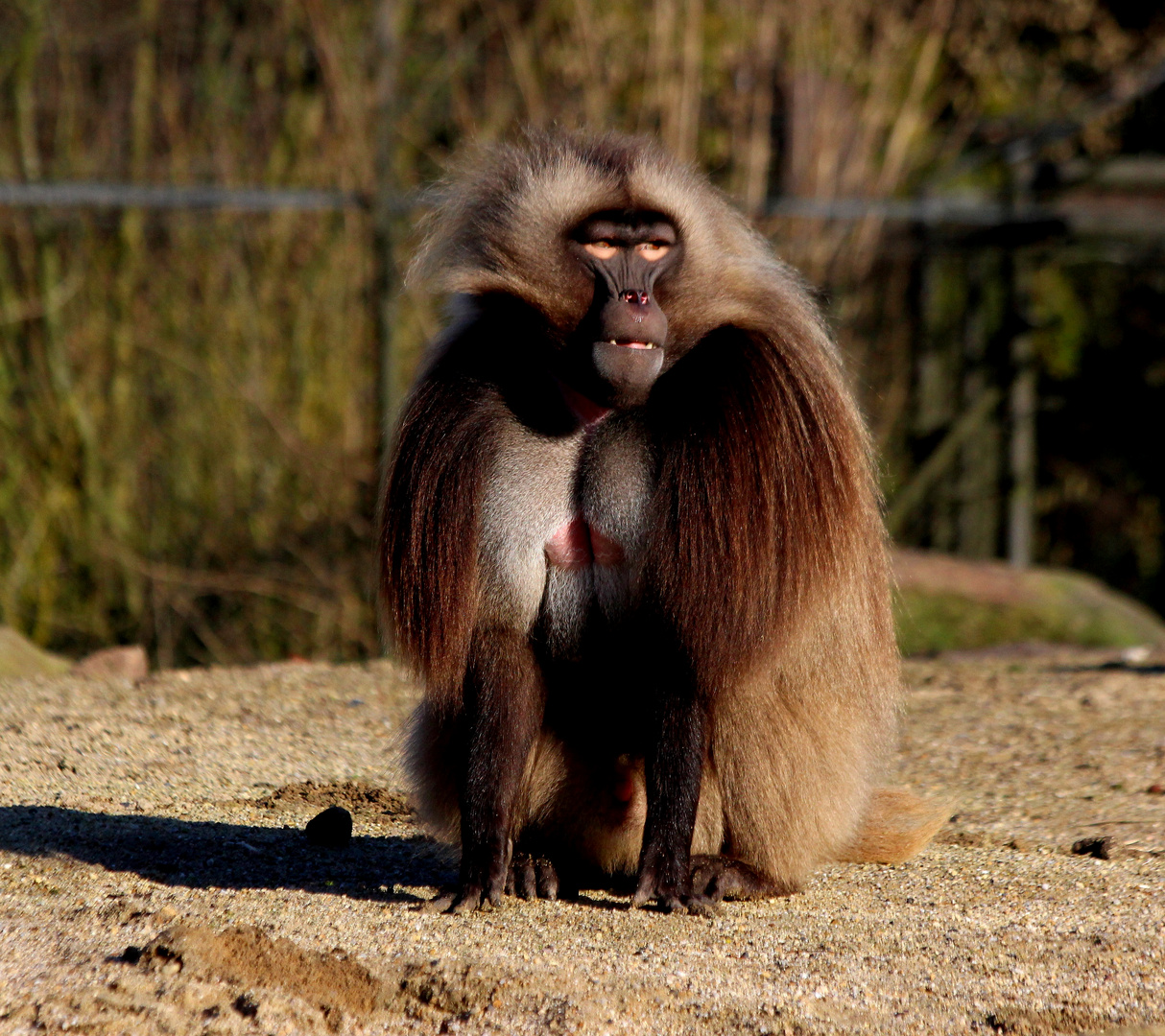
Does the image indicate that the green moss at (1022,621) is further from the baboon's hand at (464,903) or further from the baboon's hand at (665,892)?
the baboon's hand at (464,903)

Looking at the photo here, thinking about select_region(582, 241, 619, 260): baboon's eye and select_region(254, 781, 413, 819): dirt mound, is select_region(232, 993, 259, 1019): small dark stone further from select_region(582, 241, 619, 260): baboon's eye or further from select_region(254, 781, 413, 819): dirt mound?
select_region(254, 781, 413, 819): dirt mound

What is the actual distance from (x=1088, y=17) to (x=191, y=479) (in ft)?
22.5

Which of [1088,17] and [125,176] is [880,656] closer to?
[125,176]

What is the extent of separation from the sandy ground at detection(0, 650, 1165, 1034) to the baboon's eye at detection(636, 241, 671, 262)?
1.37 m

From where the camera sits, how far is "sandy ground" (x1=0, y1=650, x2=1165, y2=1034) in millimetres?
2752

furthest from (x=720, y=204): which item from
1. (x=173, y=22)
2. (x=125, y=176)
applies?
(x=173, y=22)

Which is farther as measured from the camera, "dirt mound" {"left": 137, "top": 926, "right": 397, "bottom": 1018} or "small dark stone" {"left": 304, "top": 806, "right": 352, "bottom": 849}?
"small dark stone" {"left": 304, "top": 806, "right": 352, "bottom": 849}

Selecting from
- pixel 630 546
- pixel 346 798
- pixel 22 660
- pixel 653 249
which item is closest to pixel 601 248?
pixel 653 249

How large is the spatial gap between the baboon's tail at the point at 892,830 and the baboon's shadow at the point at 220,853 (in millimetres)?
993

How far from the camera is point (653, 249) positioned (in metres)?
3.47

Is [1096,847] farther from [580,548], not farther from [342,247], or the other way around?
[342,247]

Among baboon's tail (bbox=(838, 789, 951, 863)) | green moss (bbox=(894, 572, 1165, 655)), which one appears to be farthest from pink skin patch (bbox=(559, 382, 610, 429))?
green moss (bbox=(894, 572, 1165, 655))

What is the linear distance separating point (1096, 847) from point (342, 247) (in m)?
5.11

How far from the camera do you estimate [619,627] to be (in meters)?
3.50
